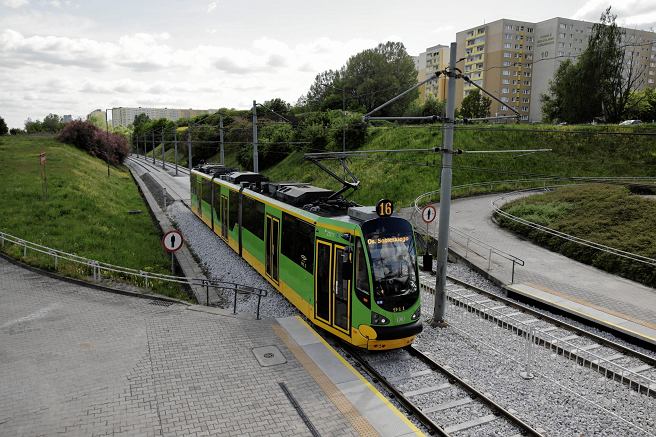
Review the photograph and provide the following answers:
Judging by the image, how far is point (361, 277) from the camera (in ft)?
31.9

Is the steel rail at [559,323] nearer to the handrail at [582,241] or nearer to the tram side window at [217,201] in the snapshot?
the handrail at [582,241]

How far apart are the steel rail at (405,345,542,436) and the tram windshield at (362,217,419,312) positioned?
123 centimetres

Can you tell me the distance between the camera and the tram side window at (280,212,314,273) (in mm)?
11500

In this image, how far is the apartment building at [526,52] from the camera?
3209 inches

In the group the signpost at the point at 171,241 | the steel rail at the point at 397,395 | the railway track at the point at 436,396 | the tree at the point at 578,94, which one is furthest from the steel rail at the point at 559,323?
the tree at the point at 578,94

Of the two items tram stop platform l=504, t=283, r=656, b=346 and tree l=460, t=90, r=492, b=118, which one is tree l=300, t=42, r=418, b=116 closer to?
tree l=460, t=90, r=492, b=118

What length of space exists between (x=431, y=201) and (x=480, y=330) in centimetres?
1761

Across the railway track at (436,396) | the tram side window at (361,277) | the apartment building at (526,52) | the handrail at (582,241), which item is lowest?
the railway track at (436,396)

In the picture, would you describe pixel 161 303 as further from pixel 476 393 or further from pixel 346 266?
pixel 476 393

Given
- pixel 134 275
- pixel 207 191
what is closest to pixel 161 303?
pixel 134 275

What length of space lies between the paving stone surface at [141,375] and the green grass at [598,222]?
12.3m

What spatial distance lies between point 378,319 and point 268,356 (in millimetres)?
2441

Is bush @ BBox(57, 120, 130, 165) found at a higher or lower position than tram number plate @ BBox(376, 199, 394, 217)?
higher

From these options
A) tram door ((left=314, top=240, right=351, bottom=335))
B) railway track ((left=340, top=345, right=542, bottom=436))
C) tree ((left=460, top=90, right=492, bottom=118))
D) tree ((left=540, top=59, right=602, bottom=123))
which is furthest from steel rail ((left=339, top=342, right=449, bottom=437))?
tree ((left=460, top=90, right=492, bottom=118))
